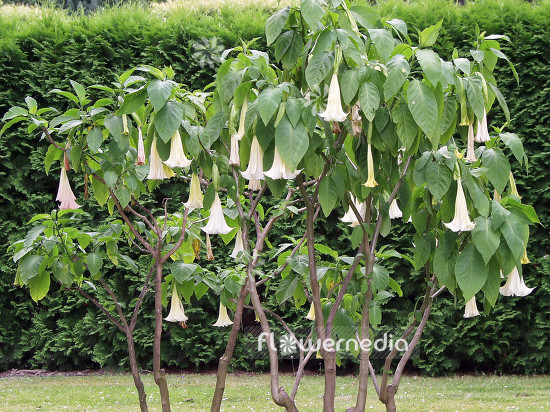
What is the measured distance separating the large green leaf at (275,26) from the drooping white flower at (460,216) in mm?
739

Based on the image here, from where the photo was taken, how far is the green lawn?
197 inches

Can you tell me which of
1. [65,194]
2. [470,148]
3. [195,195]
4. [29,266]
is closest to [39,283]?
[29,266]

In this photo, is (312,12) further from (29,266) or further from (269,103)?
(29,266)

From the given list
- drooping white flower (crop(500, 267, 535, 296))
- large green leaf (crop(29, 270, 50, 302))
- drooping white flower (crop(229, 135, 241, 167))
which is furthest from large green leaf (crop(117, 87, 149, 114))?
drooping white flower (crop(500, 267, 535, 296))

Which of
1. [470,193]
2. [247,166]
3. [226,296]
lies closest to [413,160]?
[470,193]

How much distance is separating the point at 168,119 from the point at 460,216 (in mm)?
1011

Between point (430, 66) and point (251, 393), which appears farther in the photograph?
point (251, 393)

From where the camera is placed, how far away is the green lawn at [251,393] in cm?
499

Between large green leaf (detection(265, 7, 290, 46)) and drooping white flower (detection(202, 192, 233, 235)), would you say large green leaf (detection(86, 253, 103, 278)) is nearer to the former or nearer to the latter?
drooping white flower (detection(202, 192, 233, 235))

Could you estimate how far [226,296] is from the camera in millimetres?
2854

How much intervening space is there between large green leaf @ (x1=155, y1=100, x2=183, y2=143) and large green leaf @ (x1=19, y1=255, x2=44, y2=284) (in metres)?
1.11

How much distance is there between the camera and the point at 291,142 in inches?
68.7

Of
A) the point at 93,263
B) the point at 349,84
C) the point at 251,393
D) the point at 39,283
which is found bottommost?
the point at 251,393

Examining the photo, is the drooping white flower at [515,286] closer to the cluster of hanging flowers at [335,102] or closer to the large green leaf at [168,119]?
the cluster of hanging flowers at [335,102]
